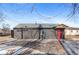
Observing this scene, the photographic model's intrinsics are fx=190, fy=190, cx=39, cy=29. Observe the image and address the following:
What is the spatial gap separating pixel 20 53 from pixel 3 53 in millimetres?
267

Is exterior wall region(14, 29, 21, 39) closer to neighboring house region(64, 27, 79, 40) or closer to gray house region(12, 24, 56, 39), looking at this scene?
gray house region(12, 24, 56, 39)

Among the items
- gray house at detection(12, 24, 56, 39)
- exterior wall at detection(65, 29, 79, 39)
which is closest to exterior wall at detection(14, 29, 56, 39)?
gray house at detection(12, 24, 56, 39)

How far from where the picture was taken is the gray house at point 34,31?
3002mm

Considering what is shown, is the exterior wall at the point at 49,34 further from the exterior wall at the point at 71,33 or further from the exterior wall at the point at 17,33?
the exterior wall at the point at 17,33

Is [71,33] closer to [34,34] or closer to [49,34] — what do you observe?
[49,34]

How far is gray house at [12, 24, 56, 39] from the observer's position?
300 centimetres

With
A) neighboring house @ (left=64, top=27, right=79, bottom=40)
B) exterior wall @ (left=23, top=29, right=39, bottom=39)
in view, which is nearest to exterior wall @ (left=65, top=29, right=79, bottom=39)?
neighboring house @ (left=64, top=27, right=79, bottom=40)

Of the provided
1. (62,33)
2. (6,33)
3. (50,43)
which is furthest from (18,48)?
(62,33)

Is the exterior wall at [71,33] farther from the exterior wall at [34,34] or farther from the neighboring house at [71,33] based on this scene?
the exterior wall at [34,34]

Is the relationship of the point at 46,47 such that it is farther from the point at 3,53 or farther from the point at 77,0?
the point at 77,0

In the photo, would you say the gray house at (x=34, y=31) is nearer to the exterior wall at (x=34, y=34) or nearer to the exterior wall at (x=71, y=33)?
the exterior wall at (x=34, y=34)

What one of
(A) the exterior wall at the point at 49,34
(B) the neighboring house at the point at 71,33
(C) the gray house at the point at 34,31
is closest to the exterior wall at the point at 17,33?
(C) the gray house at the point at 34,31

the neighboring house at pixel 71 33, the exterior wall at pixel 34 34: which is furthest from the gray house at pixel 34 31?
the neighboring house at pixel 71 33

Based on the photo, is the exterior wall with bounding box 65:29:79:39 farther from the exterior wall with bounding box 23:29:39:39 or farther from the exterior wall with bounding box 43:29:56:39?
the exterior wall with bounding box 23:29:39:39
